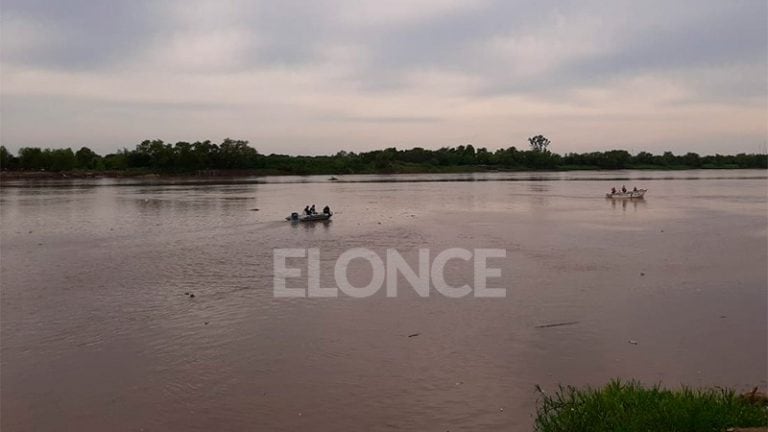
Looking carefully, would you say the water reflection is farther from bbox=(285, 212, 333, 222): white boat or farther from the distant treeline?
the distant treeline

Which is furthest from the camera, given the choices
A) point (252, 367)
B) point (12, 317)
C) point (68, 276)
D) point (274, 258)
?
point (274, 258)

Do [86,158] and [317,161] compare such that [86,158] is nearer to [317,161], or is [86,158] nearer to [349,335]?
[317,161]

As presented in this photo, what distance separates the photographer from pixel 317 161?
150 m

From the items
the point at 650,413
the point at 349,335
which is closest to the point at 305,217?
the point at 349,335

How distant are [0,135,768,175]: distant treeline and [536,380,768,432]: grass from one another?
12224 cm

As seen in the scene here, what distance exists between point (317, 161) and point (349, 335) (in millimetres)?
138933

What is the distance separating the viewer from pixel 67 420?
29.2 feet

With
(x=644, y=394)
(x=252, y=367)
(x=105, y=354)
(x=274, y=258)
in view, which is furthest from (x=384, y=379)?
(x=274, y=258)

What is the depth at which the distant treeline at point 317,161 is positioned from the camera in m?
122

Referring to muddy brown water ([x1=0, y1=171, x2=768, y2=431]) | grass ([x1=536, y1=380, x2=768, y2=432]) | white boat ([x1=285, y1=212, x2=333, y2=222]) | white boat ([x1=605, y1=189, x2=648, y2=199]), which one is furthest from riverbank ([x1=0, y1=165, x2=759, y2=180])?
grass ([x1=536, y1=380, x2=768, y2=432])

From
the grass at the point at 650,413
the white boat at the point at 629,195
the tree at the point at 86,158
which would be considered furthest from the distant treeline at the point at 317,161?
the grass at the point at 650,413

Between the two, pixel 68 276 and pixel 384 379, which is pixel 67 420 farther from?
pixel 68 276

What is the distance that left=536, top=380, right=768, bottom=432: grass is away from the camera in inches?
246

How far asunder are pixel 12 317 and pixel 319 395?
8.37 m
